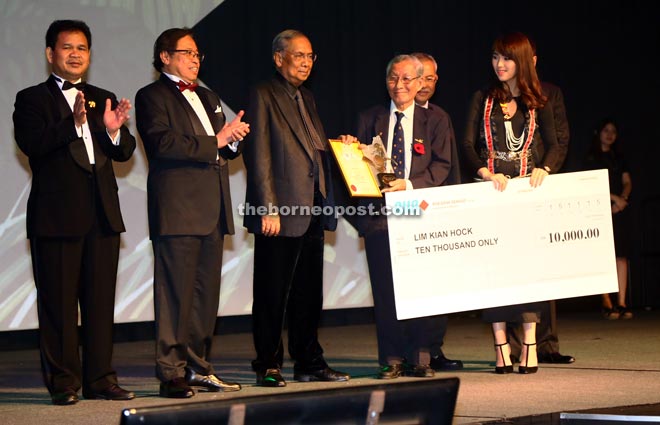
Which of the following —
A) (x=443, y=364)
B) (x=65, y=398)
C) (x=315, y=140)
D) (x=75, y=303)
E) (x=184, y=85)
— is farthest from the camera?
(x=443, y=364)

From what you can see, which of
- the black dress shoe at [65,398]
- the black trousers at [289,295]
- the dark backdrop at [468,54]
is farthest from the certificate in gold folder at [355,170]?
the dark backdrop at [468,54]

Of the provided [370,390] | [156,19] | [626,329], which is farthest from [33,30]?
[370,390]

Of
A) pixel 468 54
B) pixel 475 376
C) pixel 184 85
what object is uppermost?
pixel 468 54

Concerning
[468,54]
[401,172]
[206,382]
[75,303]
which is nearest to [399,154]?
[401,172]

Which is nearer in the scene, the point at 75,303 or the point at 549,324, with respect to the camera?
the point at 75,303

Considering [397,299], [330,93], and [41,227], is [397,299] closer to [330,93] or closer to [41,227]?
[41,227]

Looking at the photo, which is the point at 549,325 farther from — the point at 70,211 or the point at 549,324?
the point at 70,211

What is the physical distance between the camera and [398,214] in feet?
16.4

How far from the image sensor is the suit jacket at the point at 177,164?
4.59 metres

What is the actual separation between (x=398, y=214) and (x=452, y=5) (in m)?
4.58

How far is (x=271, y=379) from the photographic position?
194 inches

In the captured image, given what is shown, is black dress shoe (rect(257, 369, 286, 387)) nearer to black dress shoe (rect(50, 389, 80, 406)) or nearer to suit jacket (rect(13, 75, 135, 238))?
black dress shoe (rect(50, 389, 80, 406))

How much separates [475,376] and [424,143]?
1.15 metres

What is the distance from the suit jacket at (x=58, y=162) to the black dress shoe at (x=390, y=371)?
1.42 m
